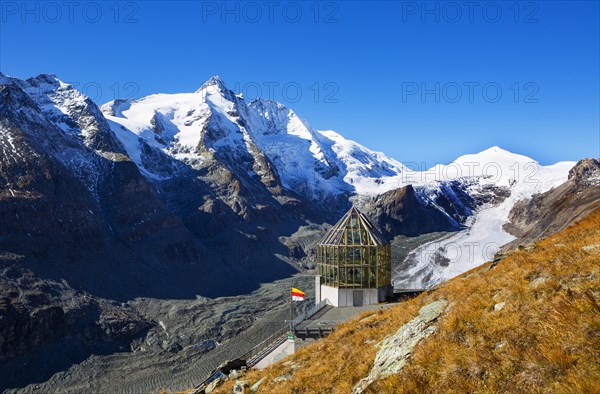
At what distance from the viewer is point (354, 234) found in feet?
139

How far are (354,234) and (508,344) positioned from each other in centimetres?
3332

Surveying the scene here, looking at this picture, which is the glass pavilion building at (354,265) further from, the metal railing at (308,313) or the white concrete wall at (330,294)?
the metal railing at (308,313)

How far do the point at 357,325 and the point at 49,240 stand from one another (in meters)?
100

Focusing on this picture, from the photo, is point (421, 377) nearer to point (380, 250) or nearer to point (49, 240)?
point (380, 250)

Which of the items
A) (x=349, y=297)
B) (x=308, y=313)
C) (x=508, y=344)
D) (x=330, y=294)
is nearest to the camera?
(x=508, y=344)

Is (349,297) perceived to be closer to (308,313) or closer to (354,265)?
(354,265)

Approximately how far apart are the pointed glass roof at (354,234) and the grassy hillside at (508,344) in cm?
2693

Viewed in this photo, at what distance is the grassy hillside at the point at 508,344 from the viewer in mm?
7734

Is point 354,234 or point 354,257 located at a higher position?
point 354,234

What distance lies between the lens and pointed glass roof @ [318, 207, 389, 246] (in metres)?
41.6

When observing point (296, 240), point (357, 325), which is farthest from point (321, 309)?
point (296, 240)

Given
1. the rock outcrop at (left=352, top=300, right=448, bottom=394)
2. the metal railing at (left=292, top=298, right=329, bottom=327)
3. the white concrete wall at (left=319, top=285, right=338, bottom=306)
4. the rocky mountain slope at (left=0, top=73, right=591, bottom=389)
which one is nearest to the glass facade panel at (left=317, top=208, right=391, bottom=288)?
the white concrete wall at (left=319, top=285, right=338, bottom=306)

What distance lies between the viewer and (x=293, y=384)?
12820 mm

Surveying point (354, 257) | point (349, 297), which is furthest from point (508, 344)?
point (354, 257)
